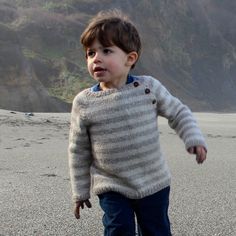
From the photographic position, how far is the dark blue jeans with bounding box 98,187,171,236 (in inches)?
104

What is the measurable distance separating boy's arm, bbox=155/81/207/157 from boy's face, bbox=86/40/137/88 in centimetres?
23

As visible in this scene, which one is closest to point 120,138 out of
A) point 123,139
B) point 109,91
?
point 123,139

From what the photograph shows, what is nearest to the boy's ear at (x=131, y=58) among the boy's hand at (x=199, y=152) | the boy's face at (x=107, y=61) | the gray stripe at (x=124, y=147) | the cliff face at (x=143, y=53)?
the boy's face at (x=107, y=61)

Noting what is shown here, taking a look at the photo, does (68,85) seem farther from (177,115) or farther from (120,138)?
(120,138)

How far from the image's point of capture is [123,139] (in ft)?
8.85

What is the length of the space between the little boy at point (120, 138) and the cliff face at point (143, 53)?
74.5ft

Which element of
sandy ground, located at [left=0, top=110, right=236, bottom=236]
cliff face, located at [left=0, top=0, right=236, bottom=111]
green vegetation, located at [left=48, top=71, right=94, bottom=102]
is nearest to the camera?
sandy ground, located at [left=0, top=110, right=236, bottom=236]

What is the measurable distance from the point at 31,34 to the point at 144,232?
114ft

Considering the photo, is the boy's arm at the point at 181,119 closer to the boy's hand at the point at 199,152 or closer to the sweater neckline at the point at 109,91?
the boy's hand at the point at 199,152

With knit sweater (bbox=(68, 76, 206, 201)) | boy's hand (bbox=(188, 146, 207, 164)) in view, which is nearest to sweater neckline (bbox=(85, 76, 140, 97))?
knit sweater (bbox=(68, 76, 206, 201))

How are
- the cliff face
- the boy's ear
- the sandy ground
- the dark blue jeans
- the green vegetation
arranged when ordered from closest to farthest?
the dark blue jeans
the boy's ear
the sandy ground
the cliff face
the green vegetation

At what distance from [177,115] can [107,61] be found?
48 cm

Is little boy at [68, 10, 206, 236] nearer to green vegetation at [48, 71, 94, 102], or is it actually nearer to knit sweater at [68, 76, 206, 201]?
knit sweater at [68, 76, 206, 201]

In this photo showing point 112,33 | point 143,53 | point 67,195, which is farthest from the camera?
point 143,53
